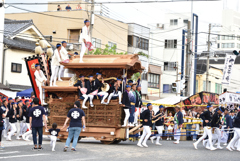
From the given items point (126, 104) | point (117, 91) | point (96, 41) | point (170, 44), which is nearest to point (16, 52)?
point (96, 41)

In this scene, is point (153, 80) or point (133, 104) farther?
point (153, 80)

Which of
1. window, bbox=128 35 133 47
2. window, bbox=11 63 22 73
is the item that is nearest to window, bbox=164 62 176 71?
window, bbox=128 35 133 47

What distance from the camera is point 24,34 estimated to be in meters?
39.6

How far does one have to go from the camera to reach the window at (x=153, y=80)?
185 feet

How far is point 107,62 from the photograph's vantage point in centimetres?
1947

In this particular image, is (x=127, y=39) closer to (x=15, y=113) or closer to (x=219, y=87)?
(x=219, y=87)

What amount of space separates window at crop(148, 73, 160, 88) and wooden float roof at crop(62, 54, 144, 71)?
3613 centimetres

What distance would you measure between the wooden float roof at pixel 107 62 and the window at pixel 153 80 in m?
36.1

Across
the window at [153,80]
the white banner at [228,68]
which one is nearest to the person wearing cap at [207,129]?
the white banner at [228,68]

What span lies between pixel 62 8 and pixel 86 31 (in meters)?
32.5

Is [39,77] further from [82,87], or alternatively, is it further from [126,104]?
[126,104]

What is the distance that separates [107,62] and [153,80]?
38.3 m

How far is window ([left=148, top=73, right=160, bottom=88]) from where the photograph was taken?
185 ft

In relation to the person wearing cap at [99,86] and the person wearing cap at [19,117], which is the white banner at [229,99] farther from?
the person wearing cap at [19,117]
